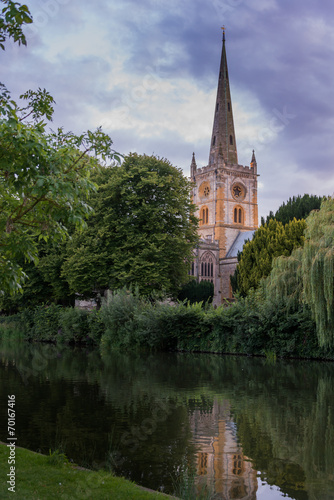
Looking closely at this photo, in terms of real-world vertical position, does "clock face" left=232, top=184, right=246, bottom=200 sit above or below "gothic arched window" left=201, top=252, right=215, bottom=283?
above

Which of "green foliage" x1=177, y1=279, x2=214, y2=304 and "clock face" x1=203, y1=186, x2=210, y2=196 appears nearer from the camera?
"green foliage" x1=177, y1=279, x2=214, y2=304

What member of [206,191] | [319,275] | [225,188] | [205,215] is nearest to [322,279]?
[319,275]

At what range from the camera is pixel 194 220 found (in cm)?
3241

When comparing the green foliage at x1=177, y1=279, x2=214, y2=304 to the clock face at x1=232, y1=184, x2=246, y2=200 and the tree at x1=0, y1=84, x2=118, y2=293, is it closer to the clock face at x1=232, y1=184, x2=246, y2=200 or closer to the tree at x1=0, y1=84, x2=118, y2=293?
the clock face at x1=232, y1=184, x2=246, y2=200

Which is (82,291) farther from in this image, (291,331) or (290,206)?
(290,206)

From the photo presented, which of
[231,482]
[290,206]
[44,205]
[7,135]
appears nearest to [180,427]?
[231,482]

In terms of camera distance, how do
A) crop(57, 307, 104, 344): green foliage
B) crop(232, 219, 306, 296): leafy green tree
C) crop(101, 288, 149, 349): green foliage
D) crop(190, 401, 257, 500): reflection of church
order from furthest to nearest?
crop(232, 219, 306, 296): leafy green tree < crop(57, 307, 104, 344): green foliage < crop(101, 288, 149, 349): green foliage < crop(190, 401, 257, 500): reflection of church

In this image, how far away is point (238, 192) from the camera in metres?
81.9

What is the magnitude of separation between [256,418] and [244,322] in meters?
14.3

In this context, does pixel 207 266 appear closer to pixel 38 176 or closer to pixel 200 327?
pixel 200 327

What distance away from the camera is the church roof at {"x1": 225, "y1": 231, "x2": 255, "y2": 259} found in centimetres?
7175

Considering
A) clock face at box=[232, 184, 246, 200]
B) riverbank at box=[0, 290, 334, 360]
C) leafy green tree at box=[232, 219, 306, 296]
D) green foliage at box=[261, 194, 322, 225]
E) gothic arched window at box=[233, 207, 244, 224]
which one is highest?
clock face at box=[232, 184, 246, 200]

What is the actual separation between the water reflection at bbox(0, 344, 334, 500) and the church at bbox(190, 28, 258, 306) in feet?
189

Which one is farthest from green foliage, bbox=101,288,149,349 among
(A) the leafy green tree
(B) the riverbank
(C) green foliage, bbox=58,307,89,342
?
(A) the leafy green tree
